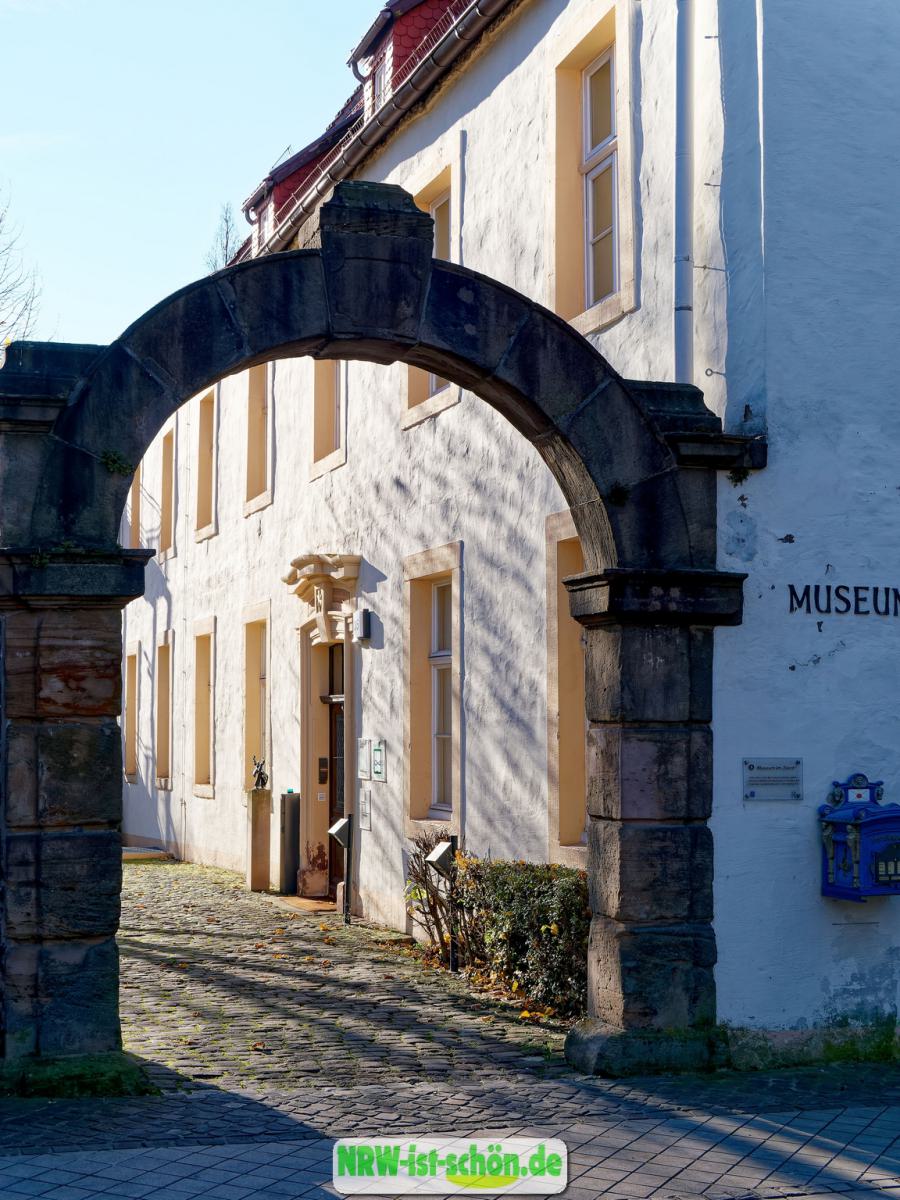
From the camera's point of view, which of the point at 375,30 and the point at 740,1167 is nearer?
the point at 740,1167

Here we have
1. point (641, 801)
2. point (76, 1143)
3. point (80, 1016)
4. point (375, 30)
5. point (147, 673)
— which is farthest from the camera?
point (147, 673)

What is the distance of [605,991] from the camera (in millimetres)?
7309

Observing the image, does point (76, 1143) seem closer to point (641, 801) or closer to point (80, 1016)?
point (80, 1016)

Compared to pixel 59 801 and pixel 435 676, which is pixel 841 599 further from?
pixel 435 676

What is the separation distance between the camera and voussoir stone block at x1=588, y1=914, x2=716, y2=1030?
283 inches

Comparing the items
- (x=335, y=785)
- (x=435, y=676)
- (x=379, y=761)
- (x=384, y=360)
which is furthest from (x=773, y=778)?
(x=335, y=785)

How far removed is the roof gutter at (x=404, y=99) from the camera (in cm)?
1078

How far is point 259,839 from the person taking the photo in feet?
50.7

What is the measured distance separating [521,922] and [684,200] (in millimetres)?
4198

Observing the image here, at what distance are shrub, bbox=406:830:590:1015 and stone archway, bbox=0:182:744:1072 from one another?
3.21 feet

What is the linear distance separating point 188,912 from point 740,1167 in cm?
899

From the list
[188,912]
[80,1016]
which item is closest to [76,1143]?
[80,1016]

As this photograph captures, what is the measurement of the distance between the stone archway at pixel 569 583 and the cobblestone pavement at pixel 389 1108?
1.57 ft

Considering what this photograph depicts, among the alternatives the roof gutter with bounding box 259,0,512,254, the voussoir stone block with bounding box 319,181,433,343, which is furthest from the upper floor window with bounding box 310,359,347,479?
the voussoir stone block with bounding box 319,181,433,343
